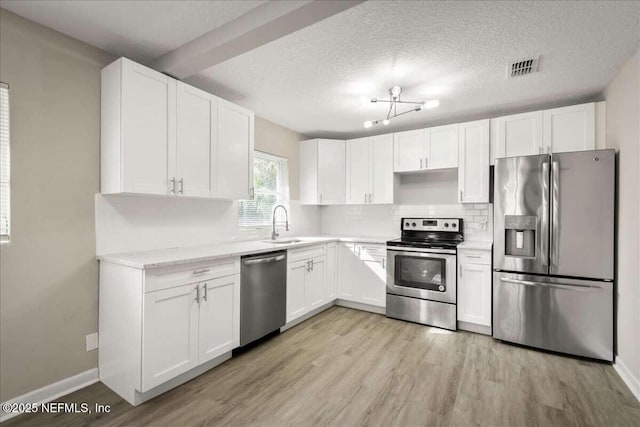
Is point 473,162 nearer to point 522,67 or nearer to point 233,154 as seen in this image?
point 522,67

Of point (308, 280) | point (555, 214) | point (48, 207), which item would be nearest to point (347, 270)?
point (308, 280)

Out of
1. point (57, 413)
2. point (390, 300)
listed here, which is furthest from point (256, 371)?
point (390, 300)

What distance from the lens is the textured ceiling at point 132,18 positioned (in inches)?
72.6

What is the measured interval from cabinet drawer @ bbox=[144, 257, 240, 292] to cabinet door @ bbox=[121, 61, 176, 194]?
0.65 meters

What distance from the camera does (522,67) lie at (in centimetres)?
252

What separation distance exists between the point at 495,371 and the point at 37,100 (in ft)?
13.0

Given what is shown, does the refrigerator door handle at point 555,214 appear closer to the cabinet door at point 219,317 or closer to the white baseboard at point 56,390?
the cabinet door at point 219,317

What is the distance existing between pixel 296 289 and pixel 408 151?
2288mm

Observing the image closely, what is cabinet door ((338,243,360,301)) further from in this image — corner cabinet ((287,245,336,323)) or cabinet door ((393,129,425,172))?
cabinet door ((393,129,425,172))

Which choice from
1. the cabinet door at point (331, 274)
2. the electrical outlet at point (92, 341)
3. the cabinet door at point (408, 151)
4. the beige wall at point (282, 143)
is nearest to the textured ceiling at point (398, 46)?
the beige wall at point (282, 143)

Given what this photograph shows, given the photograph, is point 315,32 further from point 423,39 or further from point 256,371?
point 256,371

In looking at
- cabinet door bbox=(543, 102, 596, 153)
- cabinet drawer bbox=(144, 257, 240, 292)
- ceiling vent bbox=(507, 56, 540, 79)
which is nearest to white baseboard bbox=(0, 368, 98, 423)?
cabinet drawer bbox=(144, 257, 240, 292)

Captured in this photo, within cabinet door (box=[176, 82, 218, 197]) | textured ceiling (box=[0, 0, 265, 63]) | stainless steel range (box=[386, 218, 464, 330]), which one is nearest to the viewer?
textured ceiling (box=[0, 0, 265, 63])

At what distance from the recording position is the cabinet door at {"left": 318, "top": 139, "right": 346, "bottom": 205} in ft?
14.7
